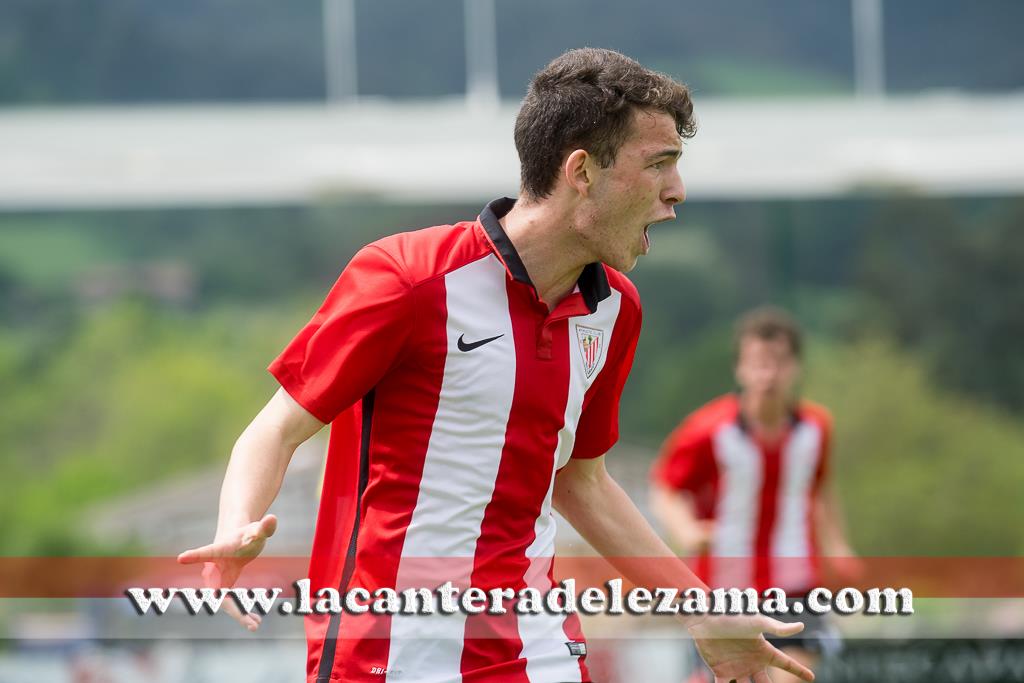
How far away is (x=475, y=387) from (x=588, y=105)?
23.6 inches

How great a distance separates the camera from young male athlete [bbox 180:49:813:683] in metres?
2.53

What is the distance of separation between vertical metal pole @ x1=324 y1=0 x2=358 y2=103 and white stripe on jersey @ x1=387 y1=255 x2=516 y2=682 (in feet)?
31.6

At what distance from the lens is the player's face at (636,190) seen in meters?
2.62

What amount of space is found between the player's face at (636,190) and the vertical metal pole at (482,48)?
929 cm

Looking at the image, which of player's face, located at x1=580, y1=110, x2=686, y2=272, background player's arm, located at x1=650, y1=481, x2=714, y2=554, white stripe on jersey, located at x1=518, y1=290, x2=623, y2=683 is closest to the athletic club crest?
white stripe on jersey, located at x1=518, y1=290, x2=623, y2=683

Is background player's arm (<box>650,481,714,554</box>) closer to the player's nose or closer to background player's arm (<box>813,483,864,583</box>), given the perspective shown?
background player's arm (<box>813,483,864,583</box>)

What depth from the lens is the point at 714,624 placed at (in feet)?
9.30

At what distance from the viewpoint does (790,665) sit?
2.73m

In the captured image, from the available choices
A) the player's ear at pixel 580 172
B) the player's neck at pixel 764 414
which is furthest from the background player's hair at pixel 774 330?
the player's ear at pixel 580 172

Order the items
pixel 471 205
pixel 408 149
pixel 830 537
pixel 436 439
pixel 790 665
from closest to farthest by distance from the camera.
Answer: pixel 436 439
pixel 790 665
pixel 830 537
pixel 471 205
pixel 408 149

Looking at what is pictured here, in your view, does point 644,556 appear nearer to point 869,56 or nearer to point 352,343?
point 352,343

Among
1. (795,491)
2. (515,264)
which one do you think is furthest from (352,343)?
(795,491)

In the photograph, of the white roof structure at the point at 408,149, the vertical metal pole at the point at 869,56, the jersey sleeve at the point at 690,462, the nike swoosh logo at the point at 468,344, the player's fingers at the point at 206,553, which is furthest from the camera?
the white roof structure at the point at 408,149

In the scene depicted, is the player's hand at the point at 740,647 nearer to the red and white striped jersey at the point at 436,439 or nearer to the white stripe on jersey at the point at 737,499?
the red and white striped jersey at the point at 436,439
